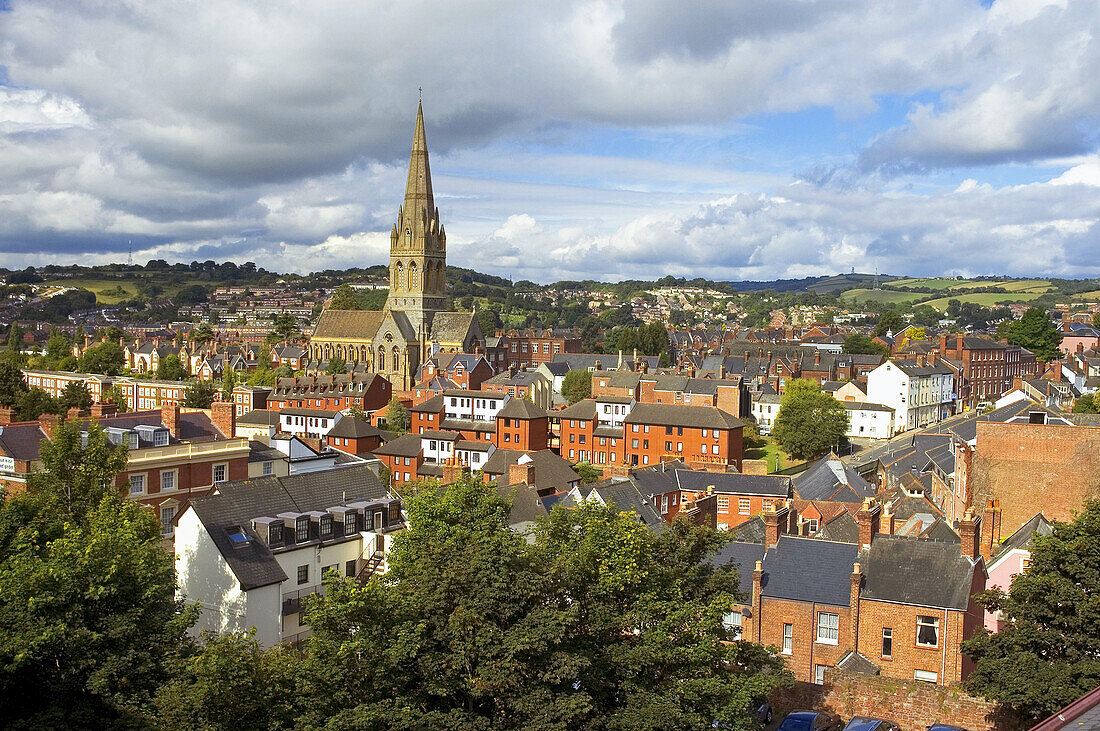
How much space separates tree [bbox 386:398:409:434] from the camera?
299 feet

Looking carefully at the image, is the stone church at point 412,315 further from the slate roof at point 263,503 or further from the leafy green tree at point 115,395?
the slate roof at point 263,503

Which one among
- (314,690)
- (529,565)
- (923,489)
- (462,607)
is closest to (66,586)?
(314,690)

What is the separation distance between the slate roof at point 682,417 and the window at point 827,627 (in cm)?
4446

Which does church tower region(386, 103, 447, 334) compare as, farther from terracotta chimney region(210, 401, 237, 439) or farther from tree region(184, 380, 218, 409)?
terracotta chimney region(210, 401, 237, 439)

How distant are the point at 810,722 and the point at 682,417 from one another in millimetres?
52833

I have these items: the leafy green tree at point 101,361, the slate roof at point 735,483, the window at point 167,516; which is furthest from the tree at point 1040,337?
the leafy green tree at point 101,361

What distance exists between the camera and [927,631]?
30922 mm

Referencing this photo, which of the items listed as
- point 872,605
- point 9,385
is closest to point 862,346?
point 9,385

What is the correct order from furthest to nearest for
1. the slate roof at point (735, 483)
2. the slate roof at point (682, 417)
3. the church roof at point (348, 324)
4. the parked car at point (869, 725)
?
the church roof at point (348, 324) < the slate roof at point (682, 417) < the slate roof at point (735, 483) < the parked car at point (869, 725)

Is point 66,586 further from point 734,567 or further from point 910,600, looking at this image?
point 910,600

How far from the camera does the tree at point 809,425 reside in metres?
83.0

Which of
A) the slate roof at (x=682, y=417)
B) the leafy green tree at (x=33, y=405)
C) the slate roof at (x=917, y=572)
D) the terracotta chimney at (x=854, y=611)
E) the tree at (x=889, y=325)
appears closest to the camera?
the slate roof at (x=917, y=572)

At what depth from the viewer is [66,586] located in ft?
69.4

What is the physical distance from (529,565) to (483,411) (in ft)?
212
